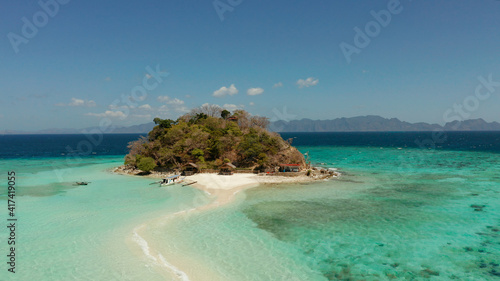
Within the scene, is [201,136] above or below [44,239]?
above

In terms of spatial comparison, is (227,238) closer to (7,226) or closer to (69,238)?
(69,238)

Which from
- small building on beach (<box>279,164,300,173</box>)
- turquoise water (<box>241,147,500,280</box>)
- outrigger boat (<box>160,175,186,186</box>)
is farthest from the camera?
small building on beach (<box>279,164,300,173</box>)

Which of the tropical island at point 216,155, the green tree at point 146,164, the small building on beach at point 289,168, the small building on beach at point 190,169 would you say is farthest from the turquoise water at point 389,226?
the green tree at point 146,164

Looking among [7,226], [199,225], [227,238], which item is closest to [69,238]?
[7,226]

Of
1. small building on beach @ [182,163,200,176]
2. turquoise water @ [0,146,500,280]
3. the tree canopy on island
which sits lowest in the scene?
turquoise water @ [0,146,500,280]

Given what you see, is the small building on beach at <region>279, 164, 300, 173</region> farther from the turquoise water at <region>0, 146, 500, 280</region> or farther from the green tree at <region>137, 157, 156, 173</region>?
the green tree at <region>137, 157, 156, 173</region>

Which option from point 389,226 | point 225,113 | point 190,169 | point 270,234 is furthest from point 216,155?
point 389,226

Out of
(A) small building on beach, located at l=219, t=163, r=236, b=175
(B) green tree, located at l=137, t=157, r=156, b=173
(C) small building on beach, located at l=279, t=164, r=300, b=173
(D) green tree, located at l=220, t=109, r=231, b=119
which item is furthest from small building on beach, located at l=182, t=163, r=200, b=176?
(D) green tree, located at l=220, t=109, r=231, b=119
